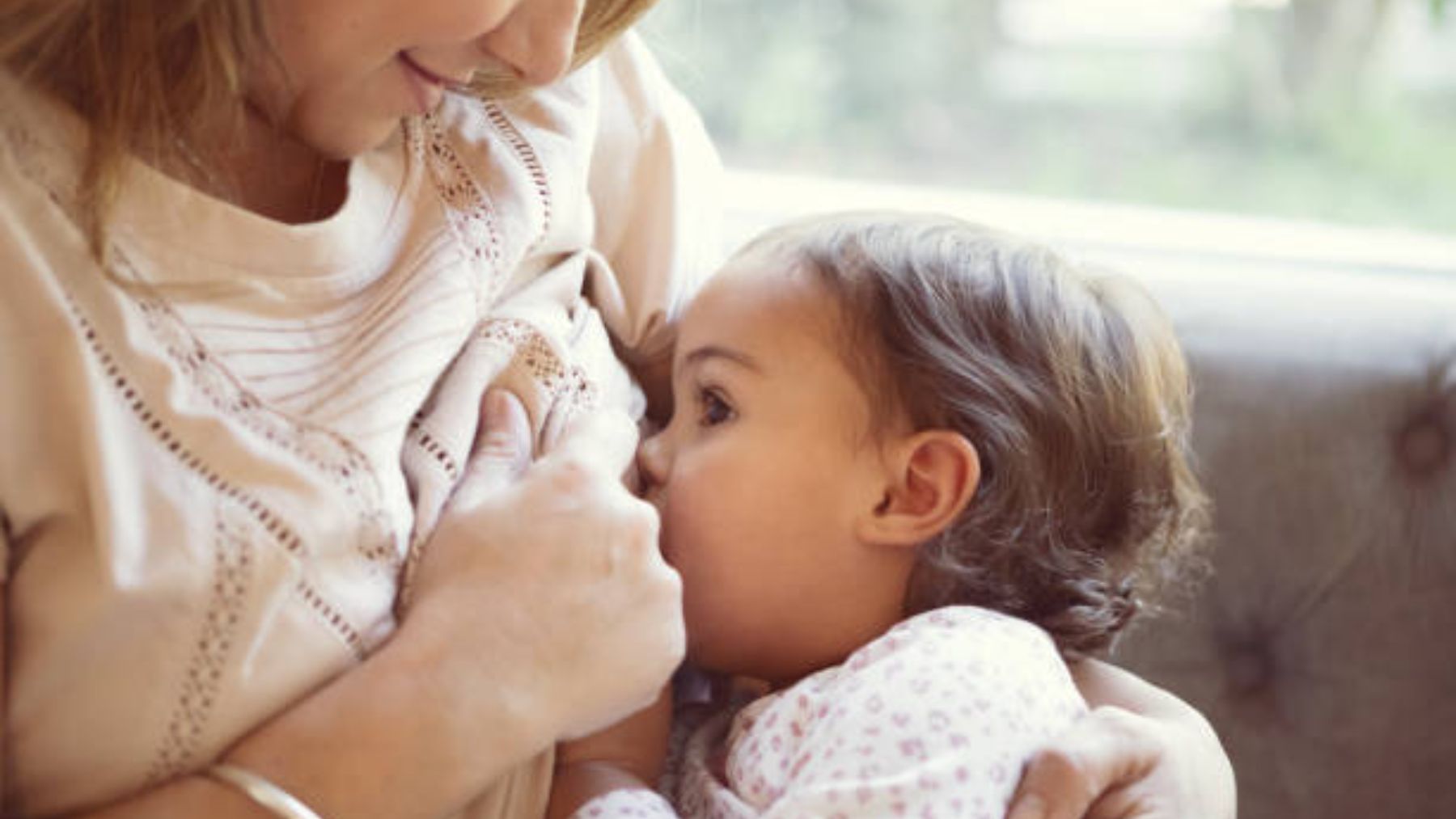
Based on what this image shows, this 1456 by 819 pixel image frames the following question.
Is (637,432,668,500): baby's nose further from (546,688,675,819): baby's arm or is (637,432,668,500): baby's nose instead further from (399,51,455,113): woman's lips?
(399,51,455,113): woman's lips

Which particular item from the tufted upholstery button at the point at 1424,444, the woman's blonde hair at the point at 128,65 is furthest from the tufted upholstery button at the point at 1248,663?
the woman's blonde hair at the point at 128,65

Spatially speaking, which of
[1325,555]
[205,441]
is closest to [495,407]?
[205,441]

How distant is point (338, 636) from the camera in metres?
0.93

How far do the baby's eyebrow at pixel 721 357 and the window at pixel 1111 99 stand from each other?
1.00 m

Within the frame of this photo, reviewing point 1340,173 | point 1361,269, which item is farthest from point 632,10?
point 1340,173


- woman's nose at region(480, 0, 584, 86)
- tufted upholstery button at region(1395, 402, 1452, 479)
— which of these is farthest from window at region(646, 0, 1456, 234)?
woman's nose at region(480, 0, 584, 86)

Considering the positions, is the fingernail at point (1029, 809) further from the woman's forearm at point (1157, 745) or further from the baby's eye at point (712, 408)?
the baby's eye at point (712, 408)

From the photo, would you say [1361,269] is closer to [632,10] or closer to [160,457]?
[632,10]

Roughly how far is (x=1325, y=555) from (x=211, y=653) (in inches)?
43.7

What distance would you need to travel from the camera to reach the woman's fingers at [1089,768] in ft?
3.45

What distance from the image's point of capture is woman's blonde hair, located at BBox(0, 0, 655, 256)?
34.1 inches

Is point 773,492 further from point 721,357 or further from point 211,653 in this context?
point 211,653

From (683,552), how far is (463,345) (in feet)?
0.77

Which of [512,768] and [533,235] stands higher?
[533,235]
